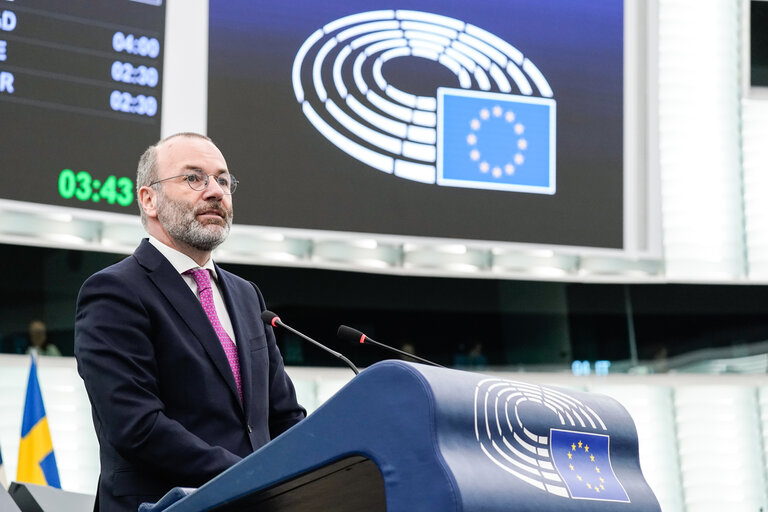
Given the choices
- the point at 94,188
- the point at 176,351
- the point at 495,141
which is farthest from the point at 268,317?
the point at 495,141

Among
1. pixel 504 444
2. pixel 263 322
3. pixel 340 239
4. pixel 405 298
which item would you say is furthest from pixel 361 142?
pixel 504 444

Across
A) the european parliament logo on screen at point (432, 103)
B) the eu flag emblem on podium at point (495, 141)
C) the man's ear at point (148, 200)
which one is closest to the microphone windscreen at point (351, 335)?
the man's ear at point (148, 200)

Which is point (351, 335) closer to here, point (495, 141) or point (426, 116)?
point (426, 116)

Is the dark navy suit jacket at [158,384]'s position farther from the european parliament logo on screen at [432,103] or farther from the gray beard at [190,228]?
the european parliament logo on screen at [432,103]

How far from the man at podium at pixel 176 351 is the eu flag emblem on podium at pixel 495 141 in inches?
161

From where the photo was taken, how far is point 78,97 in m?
5.19

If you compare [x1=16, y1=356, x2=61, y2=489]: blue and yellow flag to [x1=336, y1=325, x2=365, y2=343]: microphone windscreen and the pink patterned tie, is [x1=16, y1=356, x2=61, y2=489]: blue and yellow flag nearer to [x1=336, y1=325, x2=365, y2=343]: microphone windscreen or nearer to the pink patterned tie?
[x1=336, y1=325, x2=365, y2=343]: microphone windscreen

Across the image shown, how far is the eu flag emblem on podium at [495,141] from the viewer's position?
6.02 m

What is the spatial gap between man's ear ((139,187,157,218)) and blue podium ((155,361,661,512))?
707 mm

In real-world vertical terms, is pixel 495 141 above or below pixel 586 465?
above

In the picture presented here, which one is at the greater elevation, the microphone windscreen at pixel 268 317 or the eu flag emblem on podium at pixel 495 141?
the eu flag emblem on podium at pixel 495 141

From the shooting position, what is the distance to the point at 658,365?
731cm

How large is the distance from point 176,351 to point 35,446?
366cm

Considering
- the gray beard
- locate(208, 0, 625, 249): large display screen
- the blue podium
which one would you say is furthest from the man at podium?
locate(208, 0, 625, 249): large display screen
